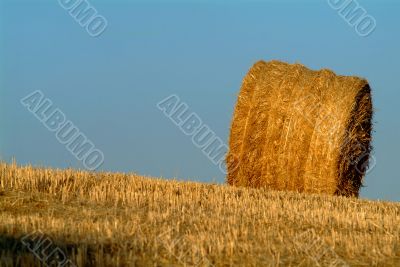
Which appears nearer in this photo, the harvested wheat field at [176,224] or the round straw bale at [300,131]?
the harvested wheat field at [176,224]

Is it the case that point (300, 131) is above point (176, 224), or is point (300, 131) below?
above

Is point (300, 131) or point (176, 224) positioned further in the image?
point (300, 131)

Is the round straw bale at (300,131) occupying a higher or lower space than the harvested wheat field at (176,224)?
higher

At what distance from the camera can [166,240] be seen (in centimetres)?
816

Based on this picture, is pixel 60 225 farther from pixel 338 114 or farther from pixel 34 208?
pixel 338 114

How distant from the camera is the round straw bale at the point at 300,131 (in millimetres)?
15219

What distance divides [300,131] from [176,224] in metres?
6.57

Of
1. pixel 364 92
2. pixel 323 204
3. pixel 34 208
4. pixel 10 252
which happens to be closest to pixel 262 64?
pixel 364 92

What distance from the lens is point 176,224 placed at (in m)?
9.53

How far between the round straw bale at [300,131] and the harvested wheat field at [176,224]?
106cm

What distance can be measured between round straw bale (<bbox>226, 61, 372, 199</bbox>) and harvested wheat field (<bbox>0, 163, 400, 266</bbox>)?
1.06m

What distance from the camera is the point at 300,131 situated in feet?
50.9

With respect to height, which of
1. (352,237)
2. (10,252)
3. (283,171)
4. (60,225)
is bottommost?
(10,252)

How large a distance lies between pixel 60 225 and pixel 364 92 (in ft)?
29.4
